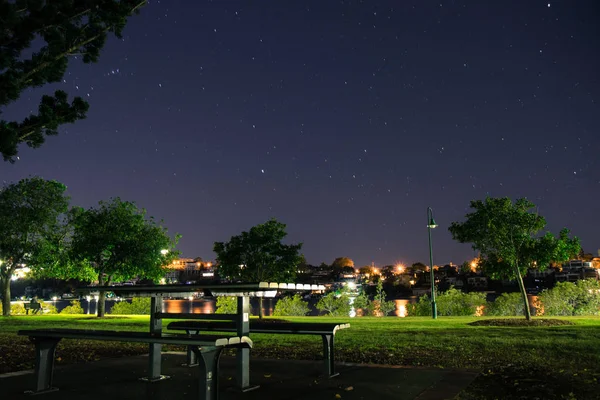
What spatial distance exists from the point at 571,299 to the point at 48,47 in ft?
101

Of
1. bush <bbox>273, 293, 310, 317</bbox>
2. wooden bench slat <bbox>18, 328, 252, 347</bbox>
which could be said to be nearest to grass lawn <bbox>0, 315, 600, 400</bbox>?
wooden bench slat <bbox>18, 328, 252, 347</bbox>

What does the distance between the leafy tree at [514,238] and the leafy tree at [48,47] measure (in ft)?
46.9

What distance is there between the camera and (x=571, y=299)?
97.6 feet

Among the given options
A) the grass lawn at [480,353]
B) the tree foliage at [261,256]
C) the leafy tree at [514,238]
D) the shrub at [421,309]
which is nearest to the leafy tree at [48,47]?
the grass lawn at [480,353]

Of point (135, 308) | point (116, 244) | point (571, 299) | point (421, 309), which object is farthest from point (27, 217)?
point (571, 299)

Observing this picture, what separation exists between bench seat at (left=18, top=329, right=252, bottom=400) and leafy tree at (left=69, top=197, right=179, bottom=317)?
21.1 meters

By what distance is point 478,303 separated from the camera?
1161 inches

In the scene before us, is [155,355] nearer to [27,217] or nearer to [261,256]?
[261,256]

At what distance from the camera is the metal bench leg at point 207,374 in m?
4.72

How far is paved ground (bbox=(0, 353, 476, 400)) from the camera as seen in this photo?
18.7ft

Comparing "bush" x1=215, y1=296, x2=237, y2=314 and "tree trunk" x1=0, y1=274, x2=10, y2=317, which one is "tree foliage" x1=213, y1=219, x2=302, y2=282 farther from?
"tree trunk" x1=0, y1=274, x2=10, y2=317

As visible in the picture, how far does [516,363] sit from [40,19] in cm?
1147

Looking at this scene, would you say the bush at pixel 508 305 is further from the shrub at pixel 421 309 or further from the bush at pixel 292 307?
the bush at pixel 292 307

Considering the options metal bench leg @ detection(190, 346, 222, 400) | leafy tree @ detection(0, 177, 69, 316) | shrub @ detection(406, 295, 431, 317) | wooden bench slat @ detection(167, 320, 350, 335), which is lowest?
shrub @ detection(406, 295, 431, 317)
